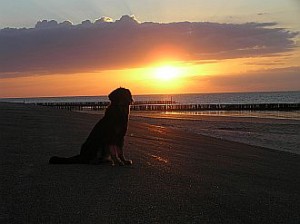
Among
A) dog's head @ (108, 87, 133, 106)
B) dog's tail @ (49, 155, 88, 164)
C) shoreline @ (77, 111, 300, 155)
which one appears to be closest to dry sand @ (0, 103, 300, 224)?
dog's tail @ (49, 155, 88, 164)

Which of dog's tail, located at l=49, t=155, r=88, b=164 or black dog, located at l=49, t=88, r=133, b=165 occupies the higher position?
black dog, located at l=49, t=88, r=133, b=165

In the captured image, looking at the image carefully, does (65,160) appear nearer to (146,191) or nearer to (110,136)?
(110,136)

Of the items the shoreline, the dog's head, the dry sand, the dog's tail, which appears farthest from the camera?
the shoreline

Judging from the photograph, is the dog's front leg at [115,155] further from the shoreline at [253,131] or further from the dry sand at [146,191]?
the shoreline at [253,131]

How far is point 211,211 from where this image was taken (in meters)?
4.80

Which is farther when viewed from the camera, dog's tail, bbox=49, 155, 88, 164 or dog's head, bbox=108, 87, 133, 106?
dog's head, bbox=108, 87, 133, 106

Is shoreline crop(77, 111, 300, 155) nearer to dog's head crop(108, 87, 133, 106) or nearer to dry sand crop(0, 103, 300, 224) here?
dry sand crop(0, 103, 300, 224)

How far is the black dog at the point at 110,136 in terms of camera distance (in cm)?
743

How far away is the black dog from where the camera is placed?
7.43 m

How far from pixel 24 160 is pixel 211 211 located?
162 inches

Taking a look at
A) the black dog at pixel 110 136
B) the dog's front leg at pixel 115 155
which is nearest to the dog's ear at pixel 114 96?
the black dog at pixel 110 136

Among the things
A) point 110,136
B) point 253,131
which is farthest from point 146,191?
point 253,131

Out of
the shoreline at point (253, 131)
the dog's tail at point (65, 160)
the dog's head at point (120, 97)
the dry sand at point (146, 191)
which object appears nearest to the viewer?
the dry sand at point (146, 191)

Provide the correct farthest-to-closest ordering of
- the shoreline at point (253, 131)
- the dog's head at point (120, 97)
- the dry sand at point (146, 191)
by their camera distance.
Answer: the shoreline at point (253, 131), the dog's head at point (120, 97), the dry sand at point (146, 191)
